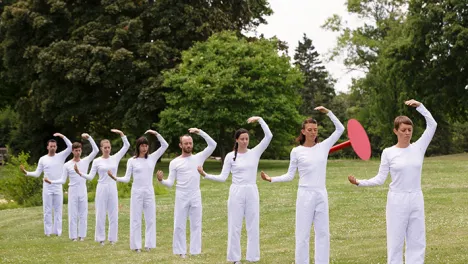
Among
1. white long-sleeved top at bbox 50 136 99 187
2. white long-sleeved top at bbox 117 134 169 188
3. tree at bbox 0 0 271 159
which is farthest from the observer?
tree at bbox 0 0 271 159

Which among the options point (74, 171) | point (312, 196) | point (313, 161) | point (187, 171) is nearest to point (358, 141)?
point (313, 161)

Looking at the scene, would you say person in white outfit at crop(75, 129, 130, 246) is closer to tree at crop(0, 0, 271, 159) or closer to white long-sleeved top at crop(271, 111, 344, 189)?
white long-sleeved top at crop(271, 111, 344, 189)

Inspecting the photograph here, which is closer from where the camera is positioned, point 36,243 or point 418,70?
point 36,243

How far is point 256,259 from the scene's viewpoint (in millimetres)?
13891

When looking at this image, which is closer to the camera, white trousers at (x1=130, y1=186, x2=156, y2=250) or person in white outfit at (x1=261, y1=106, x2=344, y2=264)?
person in white outfit at (x1=261, y1=106, x2=344, y2=264)

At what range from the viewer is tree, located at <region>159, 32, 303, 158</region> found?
44906 millimetres

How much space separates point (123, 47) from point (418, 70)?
710 inches

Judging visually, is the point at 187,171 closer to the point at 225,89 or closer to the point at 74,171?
the point at 74,171

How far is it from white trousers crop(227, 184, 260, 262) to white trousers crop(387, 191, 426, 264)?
10.4 feet

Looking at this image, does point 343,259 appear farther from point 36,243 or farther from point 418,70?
point 418,70

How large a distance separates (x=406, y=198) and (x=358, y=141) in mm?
1268

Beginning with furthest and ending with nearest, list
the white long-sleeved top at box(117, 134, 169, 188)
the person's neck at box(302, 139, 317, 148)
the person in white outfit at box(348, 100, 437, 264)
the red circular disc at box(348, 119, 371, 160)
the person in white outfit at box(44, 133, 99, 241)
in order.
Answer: the person in white outfit at box(44, 133, 99, 241)
the white long-sleeved top at box(117, 134, 169, 188)
the person's neck at box(302, 139, 317, 148)
the red circular disc at box(348, 119, 371, 160)
the person in white outfit at box(348, 100, 437, 264)

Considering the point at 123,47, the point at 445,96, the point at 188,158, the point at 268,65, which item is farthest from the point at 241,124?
the point at 188,158

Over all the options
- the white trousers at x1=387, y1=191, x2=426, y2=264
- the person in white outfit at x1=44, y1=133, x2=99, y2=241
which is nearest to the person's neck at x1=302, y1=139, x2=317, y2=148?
the white trousers at x1=387, y1=191, x2=426, y2=264
